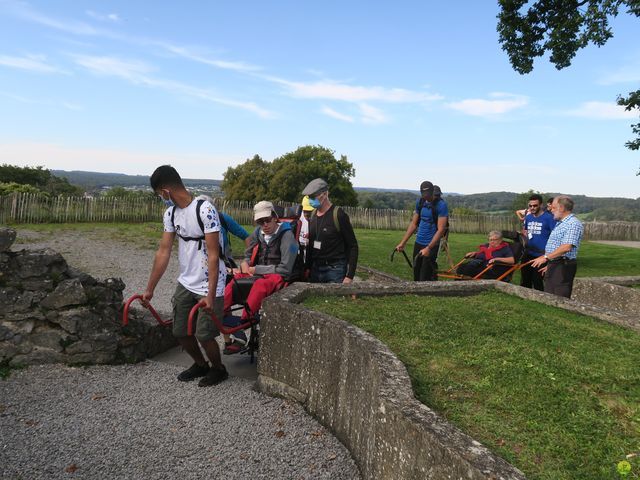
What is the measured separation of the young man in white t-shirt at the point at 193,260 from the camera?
454 cm

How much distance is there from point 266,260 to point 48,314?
2.24 m

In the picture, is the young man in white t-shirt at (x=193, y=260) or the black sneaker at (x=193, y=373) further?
the black sneaker at (x=193, y=373)

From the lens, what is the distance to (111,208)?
27469mm

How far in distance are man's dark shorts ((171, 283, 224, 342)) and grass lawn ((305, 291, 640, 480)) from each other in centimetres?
102

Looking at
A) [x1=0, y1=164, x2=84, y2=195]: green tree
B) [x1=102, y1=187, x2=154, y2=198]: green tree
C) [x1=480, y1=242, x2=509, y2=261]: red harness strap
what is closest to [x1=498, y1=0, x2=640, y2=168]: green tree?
[x1=480, y1=242, x2=509, y2=261]: red harness strap

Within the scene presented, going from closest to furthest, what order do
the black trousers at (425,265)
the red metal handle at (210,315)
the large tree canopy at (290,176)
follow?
the red metal handle at (210,315) → the black trousers at (425,265) → the large tree canopy at (290,176)

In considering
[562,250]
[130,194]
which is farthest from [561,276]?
[130,194]

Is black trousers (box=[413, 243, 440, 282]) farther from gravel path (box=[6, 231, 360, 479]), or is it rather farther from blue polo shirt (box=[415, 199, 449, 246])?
gravel path (box=[6, 231, 360, 479])

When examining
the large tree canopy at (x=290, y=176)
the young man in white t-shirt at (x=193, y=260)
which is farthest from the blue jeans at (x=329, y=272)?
the large tree canopy at (x=290, y=176)

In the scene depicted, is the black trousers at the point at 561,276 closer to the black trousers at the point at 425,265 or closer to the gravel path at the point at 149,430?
the black trousers at the point at 425,265

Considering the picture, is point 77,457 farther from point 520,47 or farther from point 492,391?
point 520,47

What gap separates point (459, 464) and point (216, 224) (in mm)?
2868

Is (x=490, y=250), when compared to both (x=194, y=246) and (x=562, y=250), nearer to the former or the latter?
(x=562, y=250)

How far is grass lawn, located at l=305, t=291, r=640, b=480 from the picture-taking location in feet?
9.11
